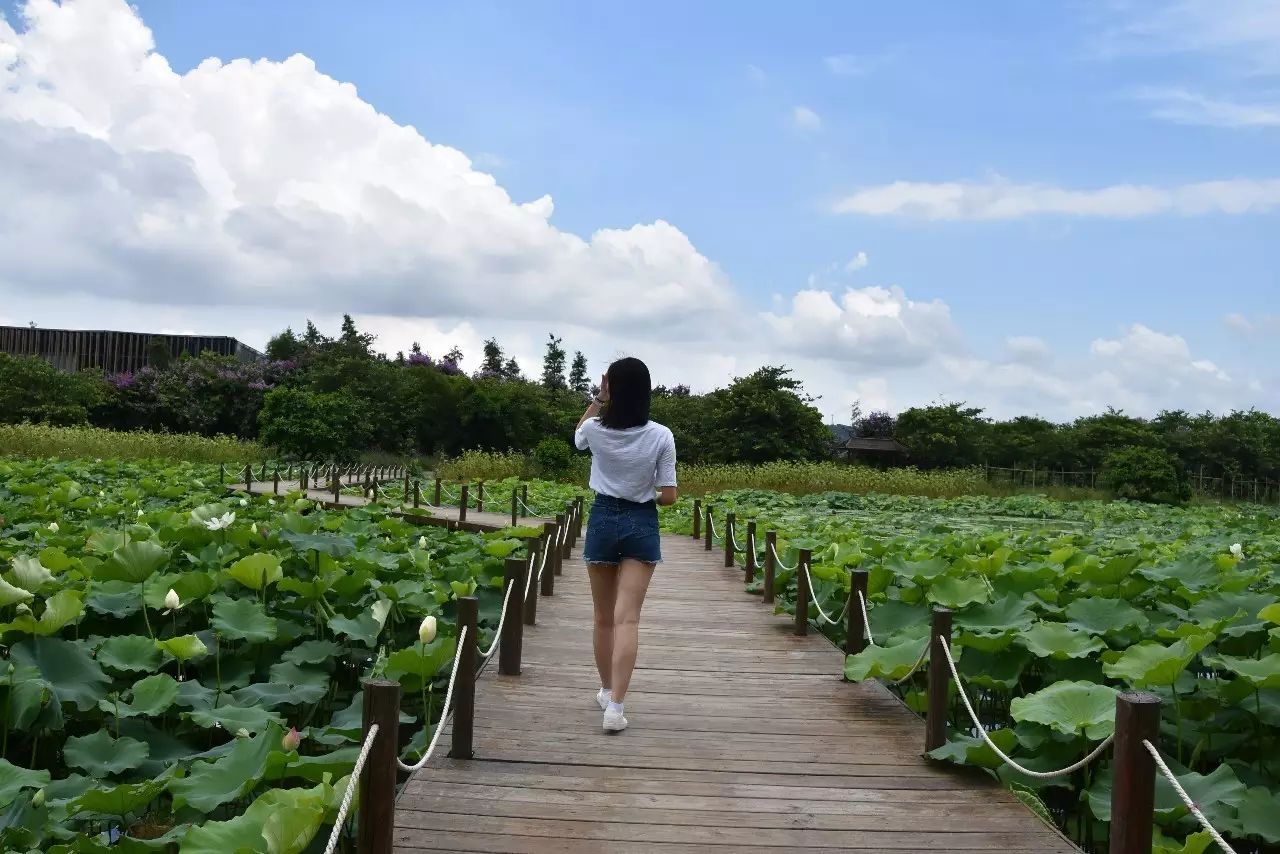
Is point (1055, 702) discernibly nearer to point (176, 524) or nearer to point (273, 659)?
point (273, 659)

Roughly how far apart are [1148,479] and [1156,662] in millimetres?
23335

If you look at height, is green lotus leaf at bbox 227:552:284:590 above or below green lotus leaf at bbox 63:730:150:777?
above

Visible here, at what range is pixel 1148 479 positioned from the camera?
23.8m

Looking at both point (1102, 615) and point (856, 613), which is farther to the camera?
point (856, 613)

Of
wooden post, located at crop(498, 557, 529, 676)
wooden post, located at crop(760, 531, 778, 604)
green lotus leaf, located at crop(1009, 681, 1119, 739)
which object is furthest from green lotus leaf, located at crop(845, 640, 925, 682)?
wooden post, located at crop(760, 531, 778, 604)

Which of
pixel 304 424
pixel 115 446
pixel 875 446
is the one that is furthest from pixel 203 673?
pixel 875 446

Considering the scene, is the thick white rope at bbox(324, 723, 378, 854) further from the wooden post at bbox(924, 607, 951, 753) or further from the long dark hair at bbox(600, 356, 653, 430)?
the wooden post at bbox(924, 607, 951, 753)

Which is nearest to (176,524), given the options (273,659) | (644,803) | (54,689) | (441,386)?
(273,659)

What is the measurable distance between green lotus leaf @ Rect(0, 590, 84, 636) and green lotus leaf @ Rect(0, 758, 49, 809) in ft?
2.61

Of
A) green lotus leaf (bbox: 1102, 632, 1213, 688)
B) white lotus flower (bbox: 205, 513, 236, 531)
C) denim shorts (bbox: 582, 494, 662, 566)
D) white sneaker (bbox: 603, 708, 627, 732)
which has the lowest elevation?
white sneaker (bbox: 603, 708, 627, 732)

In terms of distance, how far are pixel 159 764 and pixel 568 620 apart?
3418 mm

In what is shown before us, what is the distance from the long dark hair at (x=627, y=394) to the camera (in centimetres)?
362

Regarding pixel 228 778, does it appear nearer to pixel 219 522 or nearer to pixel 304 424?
pixel 219 522

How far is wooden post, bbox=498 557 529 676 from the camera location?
4363 mm
